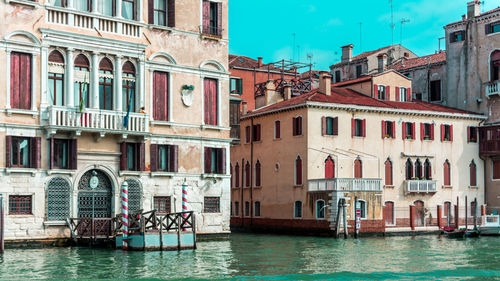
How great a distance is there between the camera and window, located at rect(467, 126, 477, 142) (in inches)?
1752

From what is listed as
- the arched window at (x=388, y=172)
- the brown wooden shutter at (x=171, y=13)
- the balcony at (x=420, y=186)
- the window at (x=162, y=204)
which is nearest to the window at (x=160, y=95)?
the brown wooden shutter at (x=171, y=13)

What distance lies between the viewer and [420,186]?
41812mm

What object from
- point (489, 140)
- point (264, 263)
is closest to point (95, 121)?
point (264, 263)

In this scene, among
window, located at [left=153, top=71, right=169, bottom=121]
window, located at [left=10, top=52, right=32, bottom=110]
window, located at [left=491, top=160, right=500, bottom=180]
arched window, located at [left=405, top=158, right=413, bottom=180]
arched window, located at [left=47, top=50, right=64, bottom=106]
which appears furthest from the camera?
window, located at [left=491, top=160, right=500, bottom=180]

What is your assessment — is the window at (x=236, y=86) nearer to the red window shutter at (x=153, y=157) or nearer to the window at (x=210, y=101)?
the window at (x=210, y=101)

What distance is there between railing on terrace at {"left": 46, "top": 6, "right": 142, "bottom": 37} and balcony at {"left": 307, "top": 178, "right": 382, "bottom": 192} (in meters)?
12.2

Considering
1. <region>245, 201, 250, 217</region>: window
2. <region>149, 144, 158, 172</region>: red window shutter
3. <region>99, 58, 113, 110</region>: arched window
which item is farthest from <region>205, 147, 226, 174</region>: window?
<region>245, 201, 250, 217</region>: window

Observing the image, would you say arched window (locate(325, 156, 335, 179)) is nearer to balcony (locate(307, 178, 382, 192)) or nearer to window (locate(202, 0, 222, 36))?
balcony (locate(307, 178, 382, 192))

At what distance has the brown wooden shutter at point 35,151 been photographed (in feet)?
89.8

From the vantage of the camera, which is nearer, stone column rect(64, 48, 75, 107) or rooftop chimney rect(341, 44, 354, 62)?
stone column rect(64, 48, 75, 107)

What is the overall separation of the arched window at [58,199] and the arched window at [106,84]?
3.16 metres

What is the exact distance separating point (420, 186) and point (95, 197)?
19199mm

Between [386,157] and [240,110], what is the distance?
865cm

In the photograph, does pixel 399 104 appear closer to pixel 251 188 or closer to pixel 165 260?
pixel 251 188
